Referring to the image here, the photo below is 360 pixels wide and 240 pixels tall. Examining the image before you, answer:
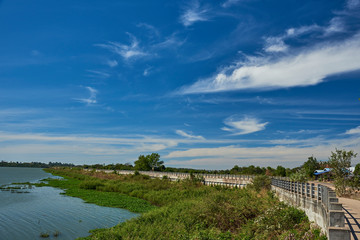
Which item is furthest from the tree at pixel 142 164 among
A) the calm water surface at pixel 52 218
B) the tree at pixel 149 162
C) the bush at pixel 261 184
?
the bush at pixel 261 184

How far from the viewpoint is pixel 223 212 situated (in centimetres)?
2370

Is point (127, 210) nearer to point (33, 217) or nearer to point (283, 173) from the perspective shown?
point (33, 217)

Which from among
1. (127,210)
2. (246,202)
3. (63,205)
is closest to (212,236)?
(246,202)

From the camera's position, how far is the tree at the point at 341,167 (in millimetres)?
30984

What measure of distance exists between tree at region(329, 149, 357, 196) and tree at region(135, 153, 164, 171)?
344ft

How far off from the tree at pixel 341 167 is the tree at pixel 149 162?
104967 mm

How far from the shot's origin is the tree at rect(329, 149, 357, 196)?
30984 millimetres

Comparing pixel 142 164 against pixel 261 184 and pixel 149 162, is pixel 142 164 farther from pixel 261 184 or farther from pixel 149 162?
pixel 261 184

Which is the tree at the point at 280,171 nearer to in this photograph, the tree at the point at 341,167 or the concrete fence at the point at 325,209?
the tree at the point at 341,167

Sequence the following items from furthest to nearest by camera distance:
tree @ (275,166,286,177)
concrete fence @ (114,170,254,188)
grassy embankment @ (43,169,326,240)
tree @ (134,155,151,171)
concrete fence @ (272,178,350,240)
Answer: tree @ (134,155,151,171), tree @ (275,166,286,177), concrete fence @ (114,170,254,188), grassy embankment @ (43,169,326,240), concrete fence @ (272,178,350,240)

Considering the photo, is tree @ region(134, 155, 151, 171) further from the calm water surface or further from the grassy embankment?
the grassy embankment

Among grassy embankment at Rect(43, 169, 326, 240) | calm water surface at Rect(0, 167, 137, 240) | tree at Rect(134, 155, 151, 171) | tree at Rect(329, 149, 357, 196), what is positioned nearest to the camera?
grassy embankment at Rect(43, 169, 326, 240)

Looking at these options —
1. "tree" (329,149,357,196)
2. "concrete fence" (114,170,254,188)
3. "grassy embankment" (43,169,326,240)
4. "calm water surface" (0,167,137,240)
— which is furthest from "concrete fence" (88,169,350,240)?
"concrete fence" (114,170,254,188)

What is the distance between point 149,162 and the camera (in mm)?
132750
